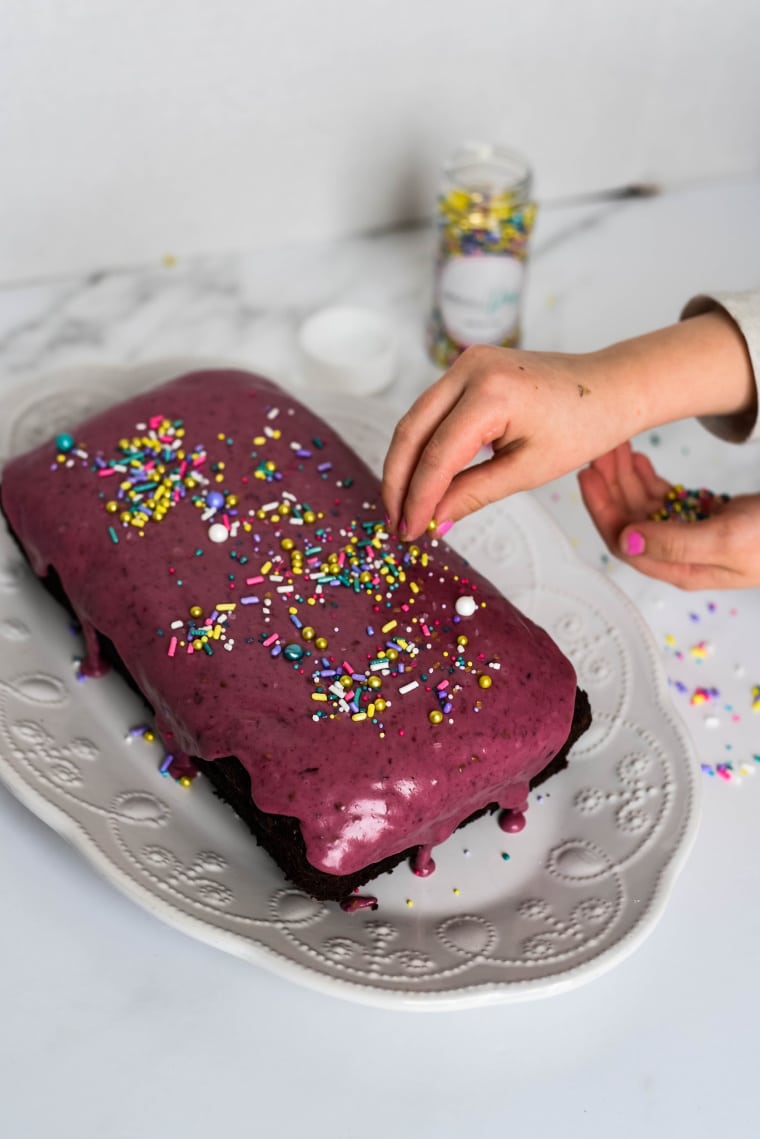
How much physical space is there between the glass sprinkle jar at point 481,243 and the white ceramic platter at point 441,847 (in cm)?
46

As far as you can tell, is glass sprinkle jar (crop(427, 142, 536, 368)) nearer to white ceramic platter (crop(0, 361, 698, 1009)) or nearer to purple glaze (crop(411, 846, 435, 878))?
white ceramic platter (crop(0, 361, 698, 1009))

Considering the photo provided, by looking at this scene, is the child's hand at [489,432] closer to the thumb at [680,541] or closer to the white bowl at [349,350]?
the thumb at [680,541]

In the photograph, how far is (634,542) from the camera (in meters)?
1.28

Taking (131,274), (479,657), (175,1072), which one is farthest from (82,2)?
(175,1072)

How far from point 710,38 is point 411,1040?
67.6 inches

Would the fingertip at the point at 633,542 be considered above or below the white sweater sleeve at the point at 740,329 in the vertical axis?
below

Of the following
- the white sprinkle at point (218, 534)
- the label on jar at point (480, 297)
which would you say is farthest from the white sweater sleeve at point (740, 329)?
the white sprinkle at point (218, 534)

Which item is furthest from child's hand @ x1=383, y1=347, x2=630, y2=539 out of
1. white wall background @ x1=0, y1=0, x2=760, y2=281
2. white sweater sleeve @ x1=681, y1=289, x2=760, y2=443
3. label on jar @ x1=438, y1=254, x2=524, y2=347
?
white wall background @ x1=0, y1=0, x2=760, y2=281

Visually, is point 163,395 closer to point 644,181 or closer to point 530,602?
point 530,602

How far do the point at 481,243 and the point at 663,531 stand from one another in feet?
1.87

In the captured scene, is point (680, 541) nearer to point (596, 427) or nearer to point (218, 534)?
point (596, 427)

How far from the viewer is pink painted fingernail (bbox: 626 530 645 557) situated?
4.19ft

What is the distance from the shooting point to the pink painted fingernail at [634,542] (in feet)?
4.19

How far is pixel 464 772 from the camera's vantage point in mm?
1057
